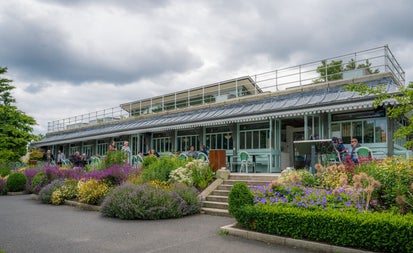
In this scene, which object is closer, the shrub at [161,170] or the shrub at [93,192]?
the shrub at [93,192]

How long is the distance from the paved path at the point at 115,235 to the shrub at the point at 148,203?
0.81ft

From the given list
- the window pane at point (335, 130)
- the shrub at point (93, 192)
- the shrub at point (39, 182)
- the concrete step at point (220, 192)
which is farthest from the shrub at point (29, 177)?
the window pane at point (335, 130)

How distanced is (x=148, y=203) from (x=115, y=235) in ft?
6.24

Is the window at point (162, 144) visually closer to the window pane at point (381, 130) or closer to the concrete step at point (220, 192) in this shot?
the concrete step at point (220, 192)

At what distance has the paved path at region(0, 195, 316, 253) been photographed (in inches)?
228

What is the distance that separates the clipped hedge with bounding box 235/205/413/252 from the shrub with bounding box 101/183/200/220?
2531 mm

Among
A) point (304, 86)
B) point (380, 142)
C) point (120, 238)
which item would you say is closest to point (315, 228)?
point (120, 238)

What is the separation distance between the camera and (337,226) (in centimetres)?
548

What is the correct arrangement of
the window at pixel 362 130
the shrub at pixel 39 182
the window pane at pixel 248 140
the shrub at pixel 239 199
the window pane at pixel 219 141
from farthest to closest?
the window pane at pixel 219 141 → the window pane at pixel 248 140 → the shrub at pixel 39 182 → the window at pixel 362 130 → the shrub at pixel 239 199

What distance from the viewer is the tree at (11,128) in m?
28.1

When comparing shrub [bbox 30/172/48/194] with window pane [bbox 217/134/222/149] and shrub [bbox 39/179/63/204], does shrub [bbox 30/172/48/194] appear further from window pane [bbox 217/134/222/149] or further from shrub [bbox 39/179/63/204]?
window pane [bbox 217/134/222/149]

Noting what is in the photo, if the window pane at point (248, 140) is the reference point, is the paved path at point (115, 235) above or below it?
below

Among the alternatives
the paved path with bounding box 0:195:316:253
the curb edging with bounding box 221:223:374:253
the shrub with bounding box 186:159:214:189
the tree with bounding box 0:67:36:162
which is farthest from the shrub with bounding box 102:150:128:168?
the tree with bounding box 0:67:36:162

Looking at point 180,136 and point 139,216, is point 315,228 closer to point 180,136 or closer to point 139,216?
point 139,216
